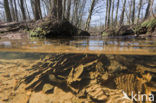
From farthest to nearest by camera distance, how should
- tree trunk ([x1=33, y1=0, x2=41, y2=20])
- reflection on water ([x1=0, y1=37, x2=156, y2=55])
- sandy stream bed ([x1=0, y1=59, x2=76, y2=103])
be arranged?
tree trunk ([x1=33, y1=0, x2=41, y2=20]) → reflection on water ([x1=0, y1=37, x2=156, y2=55]) → sandy stream bed ([x1=0, y1=59, x2=76, y2=103])

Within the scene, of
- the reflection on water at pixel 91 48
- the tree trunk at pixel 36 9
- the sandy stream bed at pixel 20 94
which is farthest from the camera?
the tree trunk at pixel 36 9

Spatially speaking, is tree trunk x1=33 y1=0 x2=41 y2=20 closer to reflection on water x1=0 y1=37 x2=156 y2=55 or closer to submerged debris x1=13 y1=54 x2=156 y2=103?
reflection on water x1=0 y1=37 x2=156 y2=55

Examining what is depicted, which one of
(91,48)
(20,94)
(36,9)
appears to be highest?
(36,9)

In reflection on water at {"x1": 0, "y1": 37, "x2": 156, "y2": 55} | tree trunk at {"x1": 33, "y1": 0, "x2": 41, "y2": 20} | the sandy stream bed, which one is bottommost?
the sandy stream bed

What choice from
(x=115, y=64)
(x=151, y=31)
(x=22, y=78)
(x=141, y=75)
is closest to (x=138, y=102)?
(x=141, y=75)

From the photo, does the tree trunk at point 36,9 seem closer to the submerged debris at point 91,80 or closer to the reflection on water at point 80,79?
the reflection on water at point 80,79

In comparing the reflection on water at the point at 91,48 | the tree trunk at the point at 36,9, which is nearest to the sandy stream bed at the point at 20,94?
the reflection on water at the point at 91,48

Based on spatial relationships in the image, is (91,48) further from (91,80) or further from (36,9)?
(36,9)

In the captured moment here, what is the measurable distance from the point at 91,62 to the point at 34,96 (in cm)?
68

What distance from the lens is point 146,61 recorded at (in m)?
1.01

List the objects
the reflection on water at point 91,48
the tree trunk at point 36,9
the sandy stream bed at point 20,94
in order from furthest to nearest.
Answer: the tree trunk at point 36,9 < the reflection on water at point 91,48 < the sandy stream bed at point 20,94

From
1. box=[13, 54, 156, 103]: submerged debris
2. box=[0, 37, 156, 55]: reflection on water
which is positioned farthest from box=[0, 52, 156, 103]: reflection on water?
box=[0, 37, 156, 55]: reflection on water

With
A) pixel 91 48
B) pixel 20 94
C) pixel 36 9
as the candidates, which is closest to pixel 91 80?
pixel 20 94

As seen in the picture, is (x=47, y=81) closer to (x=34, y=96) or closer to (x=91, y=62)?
(x=34, y=96)
